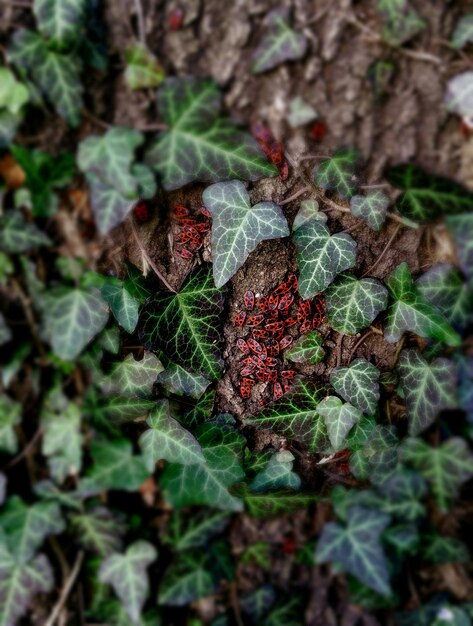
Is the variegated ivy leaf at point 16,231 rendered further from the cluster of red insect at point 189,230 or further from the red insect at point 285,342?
the red insect at point 285,342

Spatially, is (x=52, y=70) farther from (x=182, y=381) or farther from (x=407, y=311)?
(x=407, y=311)

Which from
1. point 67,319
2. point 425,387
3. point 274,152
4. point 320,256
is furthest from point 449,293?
point 67,319

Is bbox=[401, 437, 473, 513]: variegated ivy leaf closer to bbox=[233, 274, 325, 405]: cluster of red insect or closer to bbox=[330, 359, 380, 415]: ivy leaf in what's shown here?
bbox=[330, 359, 380, 415]: ivy leaf

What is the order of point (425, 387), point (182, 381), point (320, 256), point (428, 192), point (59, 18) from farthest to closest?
point (182, 381) → point (320, 256) → point (425, 387) → point (428, 192) → point (59, 18)

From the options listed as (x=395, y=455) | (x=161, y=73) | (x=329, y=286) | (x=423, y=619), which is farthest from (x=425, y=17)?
(x=423, y=619)

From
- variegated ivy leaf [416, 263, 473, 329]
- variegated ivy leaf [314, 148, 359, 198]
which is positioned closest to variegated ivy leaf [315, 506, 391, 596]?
variegated ivy leaf [416, 263, 473, 329]

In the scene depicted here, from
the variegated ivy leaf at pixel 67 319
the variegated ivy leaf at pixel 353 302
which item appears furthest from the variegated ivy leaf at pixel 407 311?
the variegated ivy leaf at pixel 67 319
